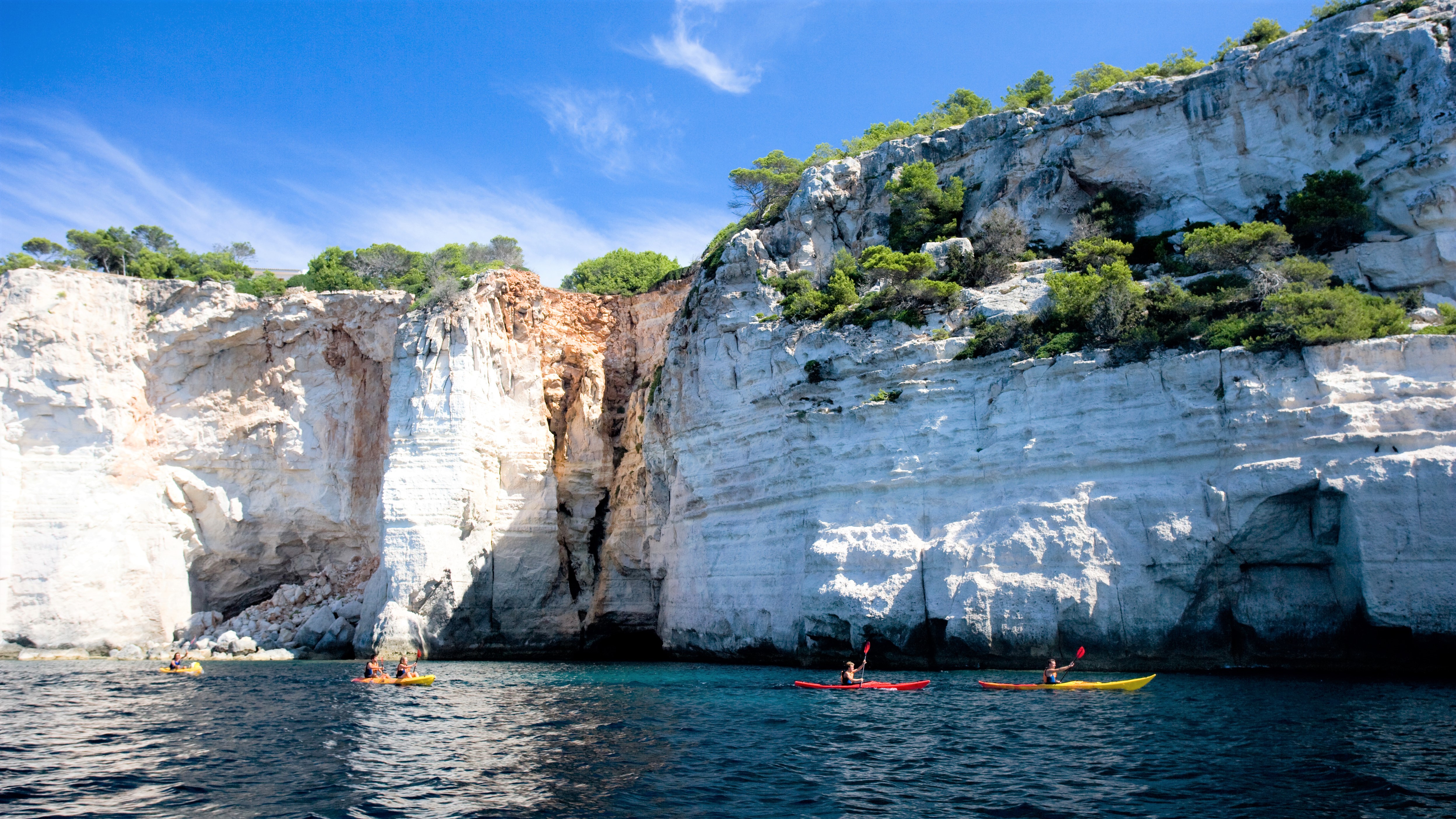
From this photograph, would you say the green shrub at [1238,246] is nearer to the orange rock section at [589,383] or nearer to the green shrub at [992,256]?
the green shrub at [992,256]

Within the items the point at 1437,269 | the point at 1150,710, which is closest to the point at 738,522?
the point at 1150,710

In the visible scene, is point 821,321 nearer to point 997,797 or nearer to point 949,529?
point 949,529

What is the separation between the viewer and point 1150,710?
48.5 feet

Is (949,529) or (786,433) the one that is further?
(786,433)

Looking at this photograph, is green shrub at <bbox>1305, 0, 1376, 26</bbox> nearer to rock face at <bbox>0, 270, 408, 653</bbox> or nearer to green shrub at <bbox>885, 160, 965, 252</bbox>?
green shrub at <bbox>885, 160, 965, 252</bbox>

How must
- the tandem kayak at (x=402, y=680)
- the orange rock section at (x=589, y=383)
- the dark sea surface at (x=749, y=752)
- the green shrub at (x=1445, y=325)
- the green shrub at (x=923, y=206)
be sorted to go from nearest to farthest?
the dark sea surface at (x=749, y=752), the green shrub at (x=1445, y=325), the tandem kayak at (x=402, y=680), the green shrub at (x=923, y=206), the orange rock section at (x=589, y=383)

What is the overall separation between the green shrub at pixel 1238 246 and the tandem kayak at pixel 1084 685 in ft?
37.8

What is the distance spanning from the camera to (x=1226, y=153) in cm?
2733

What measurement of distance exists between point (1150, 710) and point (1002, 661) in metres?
6.30

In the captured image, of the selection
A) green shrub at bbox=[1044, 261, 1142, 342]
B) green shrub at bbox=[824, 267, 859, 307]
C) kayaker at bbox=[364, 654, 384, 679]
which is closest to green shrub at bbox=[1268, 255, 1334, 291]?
green shrub at bbox=[1044, 261, 1142, 342]

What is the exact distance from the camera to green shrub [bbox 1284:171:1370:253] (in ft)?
77.4

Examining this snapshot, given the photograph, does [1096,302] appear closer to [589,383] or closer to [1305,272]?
Answer: [1305,272]

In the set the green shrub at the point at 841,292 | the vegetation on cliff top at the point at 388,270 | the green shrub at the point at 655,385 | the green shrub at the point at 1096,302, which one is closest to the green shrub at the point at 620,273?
the vegetation on cliff top at the point at 388,270

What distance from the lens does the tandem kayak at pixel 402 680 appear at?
2208 centimetres
